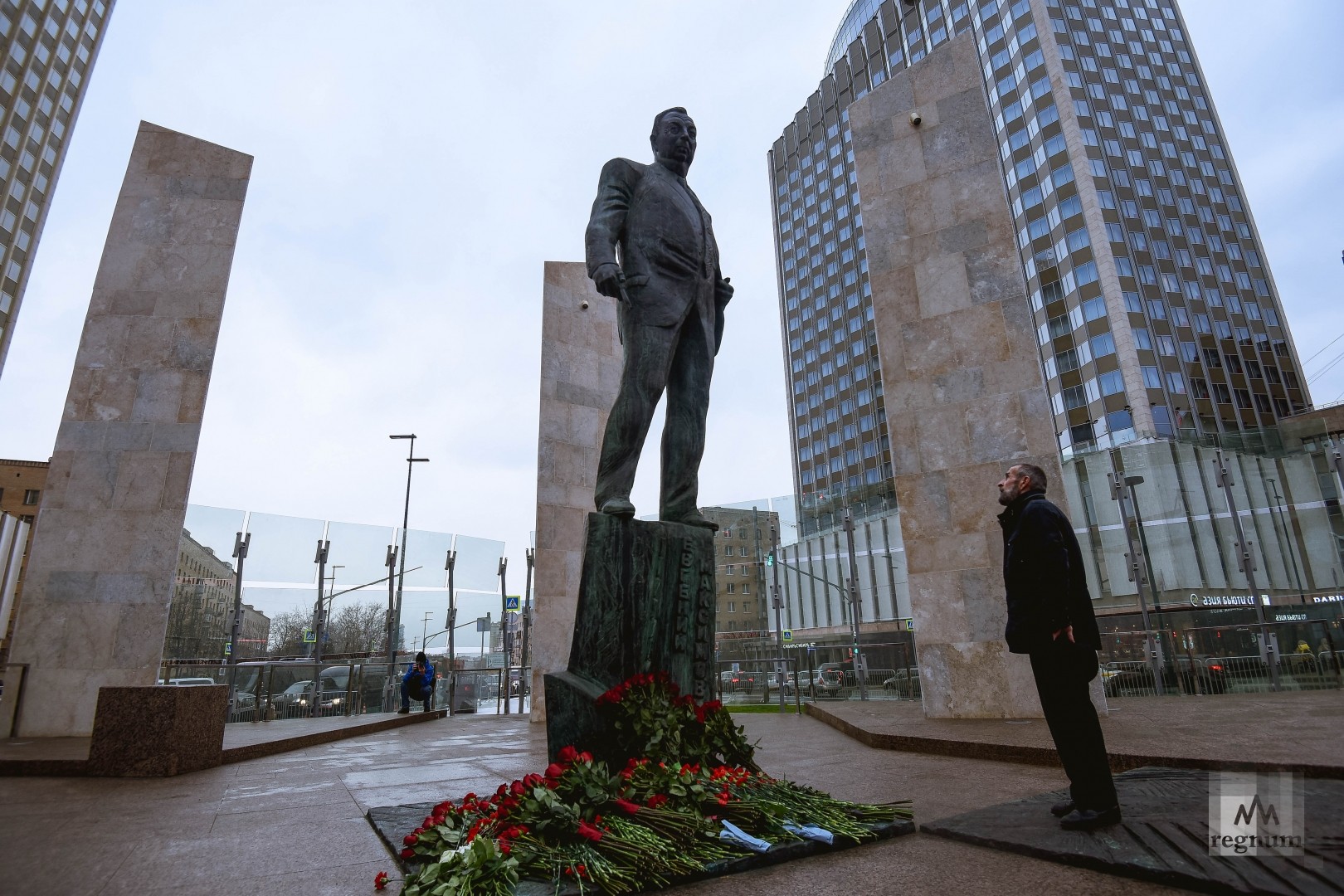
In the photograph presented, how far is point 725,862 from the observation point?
2352mm

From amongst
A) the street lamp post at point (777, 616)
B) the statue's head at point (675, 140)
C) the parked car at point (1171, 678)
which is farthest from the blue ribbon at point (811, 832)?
the parked car at point (1171, 678)

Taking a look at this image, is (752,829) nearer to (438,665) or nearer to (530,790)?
(530,790)

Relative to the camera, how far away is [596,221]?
4.45 m

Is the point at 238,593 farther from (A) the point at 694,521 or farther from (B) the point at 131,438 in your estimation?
(A) the point at 694,521

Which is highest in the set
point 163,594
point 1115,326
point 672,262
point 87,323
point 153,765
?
point 1115,326

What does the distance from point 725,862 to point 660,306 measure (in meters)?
3.16

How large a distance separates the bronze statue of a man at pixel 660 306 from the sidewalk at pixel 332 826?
2049 mm

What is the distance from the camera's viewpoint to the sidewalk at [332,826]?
224 centimetres

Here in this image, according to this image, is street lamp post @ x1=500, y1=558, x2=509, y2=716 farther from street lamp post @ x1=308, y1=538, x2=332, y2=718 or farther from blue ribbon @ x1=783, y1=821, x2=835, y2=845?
blue ribbon @ x1=783, y1=821, x2=835, y2=845

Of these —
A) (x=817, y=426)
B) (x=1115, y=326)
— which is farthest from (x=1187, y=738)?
(x=817, y=426)

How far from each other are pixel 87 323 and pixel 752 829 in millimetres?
10384

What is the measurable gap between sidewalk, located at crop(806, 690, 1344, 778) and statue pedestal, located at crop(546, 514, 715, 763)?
252 centimetres

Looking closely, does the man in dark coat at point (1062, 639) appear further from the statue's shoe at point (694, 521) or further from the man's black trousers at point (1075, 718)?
the statue's shoe at point (694, 521)

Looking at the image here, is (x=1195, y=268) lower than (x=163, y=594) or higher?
higher
